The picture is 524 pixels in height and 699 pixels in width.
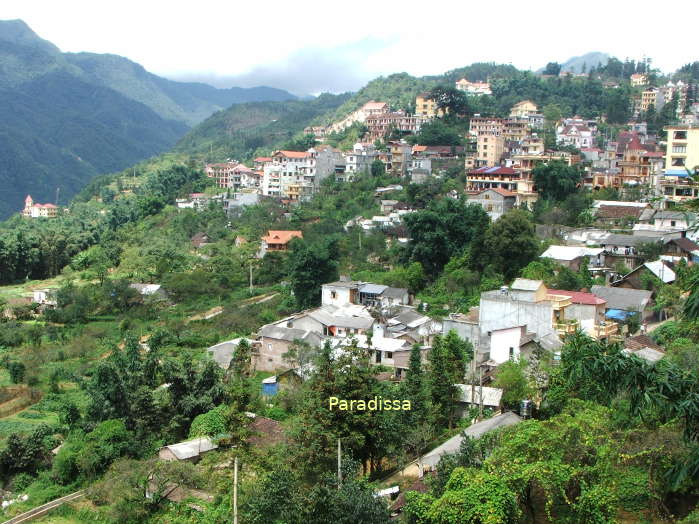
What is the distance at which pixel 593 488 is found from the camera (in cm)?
980

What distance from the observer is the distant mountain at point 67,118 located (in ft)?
330

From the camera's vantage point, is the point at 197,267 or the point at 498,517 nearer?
the point at 498,517

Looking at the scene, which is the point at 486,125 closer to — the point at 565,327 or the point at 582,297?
the point at 582,297

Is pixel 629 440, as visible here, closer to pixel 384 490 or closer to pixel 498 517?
pixel 498 517

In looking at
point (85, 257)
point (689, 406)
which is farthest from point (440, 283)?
point (85, 257)

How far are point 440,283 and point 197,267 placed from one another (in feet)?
43.6

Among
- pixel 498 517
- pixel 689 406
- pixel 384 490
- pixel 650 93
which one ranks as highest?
pixel 650 93

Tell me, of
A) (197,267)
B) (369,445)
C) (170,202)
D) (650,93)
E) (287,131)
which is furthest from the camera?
(287,131)

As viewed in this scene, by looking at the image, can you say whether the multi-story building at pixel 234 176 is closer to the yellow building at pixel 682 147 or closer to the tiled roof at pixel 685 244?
the yellow building at pixel 682 147

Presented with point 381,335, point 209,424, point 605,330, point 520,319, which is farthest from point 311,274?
point 605,330

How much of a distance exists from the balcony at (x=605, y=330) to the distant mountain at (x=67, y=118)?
83397 mm

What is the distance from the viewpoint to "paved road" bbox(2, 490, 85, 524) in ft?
50.5

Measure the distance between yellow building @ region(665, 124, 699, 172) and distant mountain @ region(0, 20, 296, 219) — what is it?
79887 mm

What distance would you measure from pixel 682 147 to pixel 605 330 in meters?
13.6
